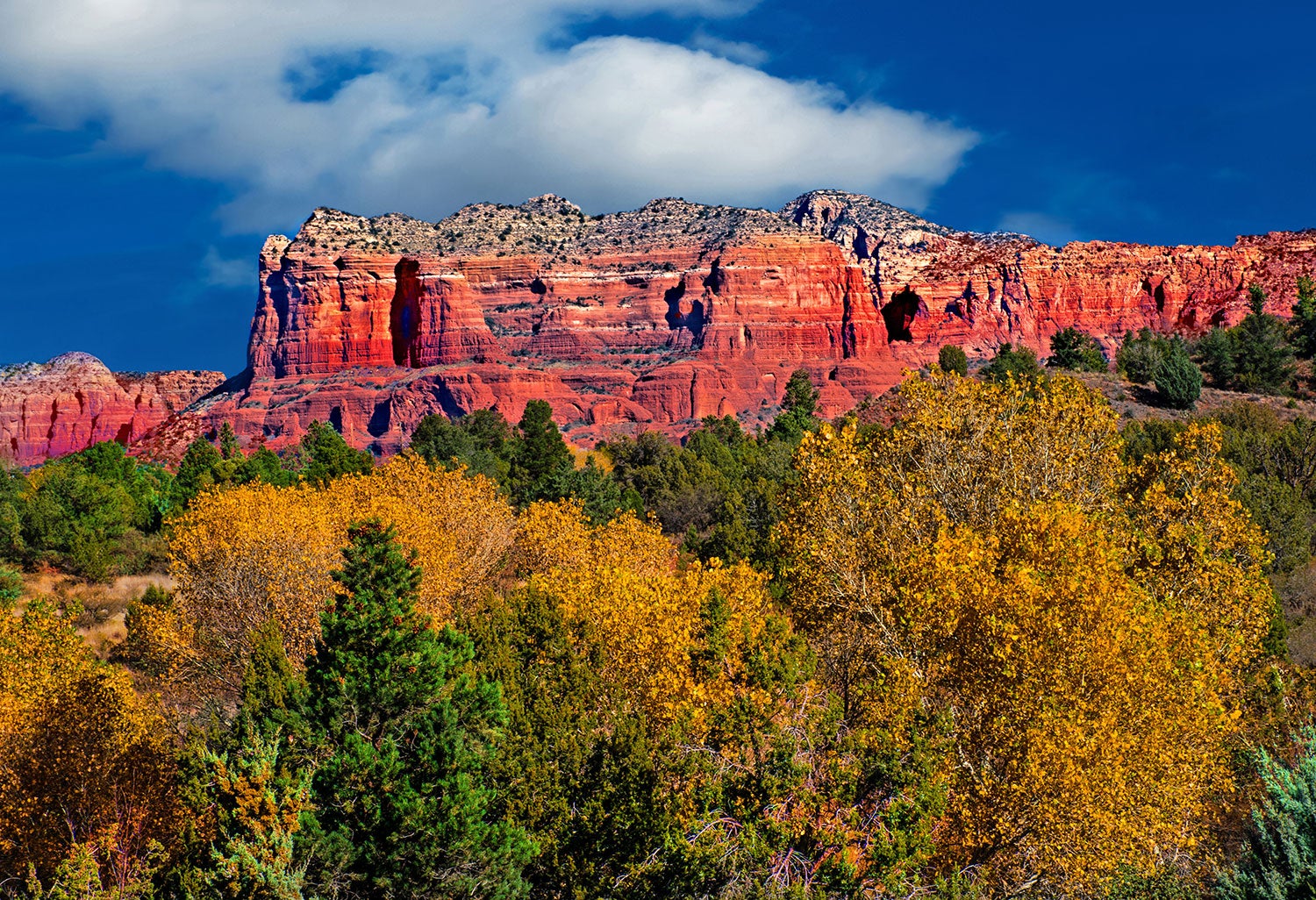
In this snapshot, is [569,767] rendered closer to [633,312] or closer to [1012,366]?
[1012,366]

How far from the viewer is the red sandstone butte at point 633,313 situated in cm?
16462

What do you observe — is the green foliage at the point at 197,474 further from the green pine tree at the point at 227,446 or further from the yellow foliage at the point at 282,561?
the yellow foliage at the point at 282,561

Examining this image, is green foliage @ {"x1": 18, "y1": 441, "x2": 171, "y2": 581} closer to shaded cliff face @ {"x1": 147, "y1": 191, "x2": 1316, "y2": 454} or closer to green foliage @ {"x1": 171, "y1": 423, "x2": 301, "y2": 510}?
green foliage @ {"x1": 171, "y1": 423, "x2": 301, "y2": 510}

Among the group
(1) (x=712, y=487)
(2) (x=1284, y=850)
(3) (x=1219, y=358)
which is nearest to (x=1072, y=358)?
(3) (x=1219, y=358)

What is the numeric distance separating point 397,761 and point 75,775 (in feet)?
35.3

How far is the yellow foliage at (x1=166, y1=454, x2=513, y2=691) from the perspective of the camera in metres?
40.6

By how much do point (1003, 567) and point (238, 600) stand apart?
29.0 m

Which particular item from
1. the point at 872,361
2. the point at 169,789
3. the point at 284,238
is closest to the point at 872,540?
the point at 169,789

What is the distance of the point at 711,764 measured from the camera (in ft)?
71.3

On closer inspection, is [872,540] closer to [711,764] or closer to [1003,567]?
[1003,567]

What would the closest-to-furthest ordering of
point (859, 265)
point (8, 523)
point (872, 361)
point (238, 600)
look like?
point (238, 600), point (8, 523), point (872, 361), point (859, 265)

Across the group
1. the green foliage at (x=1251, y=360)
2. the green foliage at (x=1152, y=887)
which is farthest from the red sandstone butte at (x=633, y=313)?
the green foliage at (x=1152, y=887)

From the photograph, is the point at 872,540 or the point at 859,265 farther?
the point at 859,265

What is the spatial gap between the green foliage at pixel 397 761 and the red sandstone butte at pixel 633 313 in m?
130
